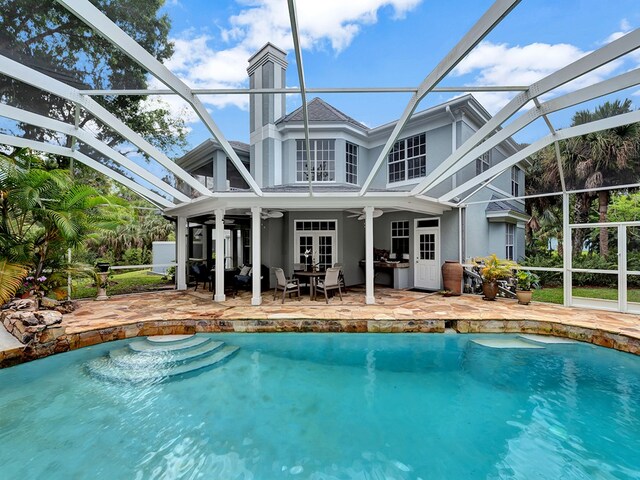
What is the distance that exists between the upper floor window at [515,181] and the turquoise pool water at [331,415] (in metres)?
9.28

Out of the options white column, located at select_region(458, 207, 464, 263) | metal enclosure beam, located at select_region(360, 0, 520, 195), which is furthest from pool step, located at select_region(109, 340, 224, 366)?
white column, located at select_region(458, 207, 464, 263)

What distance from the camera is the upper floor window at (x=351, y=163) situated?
440 inches

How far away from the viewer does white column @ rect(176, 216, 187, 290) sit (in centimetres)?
1052

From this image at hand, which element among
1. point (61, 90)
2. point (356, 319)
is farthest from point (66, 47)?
point (356, 319)

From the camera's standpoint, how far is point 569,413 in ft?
12.0

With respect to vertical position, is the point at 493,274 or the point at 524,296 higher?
the point at 493,274

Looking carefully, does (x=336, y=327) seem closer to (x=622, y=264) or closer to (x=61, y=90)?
(x=61, y=90)

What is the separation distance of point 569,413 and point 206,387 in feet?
16.1

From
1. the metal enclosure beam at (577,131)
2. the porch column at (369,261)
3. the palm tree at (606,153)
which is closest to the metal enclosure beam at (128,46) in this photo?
the porch column at (369,261)

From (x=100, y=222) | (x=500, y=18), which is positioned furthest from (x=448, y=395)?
(x=100, y=222)

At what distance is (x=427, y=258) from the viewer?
1013 centimetres

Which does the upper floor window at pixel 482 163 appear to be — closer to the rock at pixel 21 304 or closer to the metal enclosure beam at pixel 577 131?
the metal enclosure beam at pixel 577 131

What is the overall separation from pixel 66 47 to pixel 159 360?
215 inches

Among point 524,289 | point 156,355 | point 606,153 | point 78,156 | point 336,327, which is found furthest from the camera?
point 606,153
